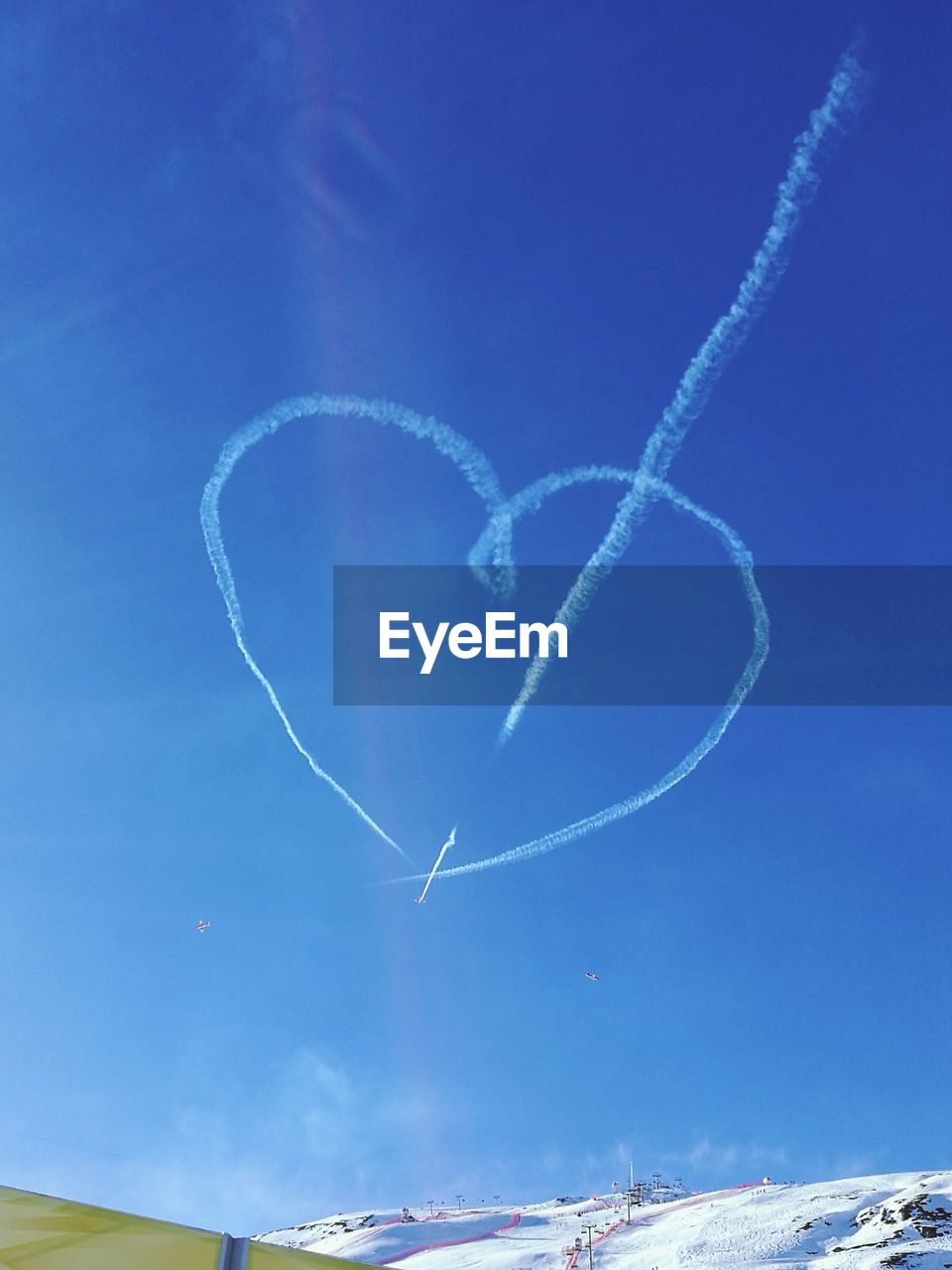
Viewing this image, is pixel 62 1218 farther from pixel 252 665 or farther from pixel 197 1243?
pixel 252 665

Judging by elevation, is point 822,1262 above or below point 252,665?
below

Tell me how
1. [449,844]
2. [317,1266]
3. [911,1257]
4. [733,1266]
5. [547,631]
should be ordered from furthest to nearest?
[733,1266] → [911,1257] → [449,844] → [547,631] → [317,1266]

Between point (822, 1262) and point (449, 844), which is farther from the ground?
point (449, 844)

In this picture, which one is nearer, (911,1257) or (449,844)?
(449,844)

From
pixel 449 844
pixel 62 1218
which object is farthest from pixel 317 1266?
pixel 449 844

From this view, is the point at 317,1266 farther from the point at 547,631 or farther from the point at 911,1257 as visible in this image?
the point at 911,1257

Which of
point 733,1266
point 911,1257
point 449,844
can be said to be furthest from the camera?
point 733,1266

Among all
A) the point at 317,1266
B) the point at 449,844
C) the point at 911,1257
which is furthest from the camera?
the point at 911,1257

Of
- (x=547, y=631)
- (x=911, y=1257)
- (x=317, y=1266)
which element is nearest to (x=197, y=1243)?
(x=317, y=1266)

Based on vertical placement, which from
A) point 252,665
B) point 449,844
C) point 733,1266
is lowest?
point 733,1266
